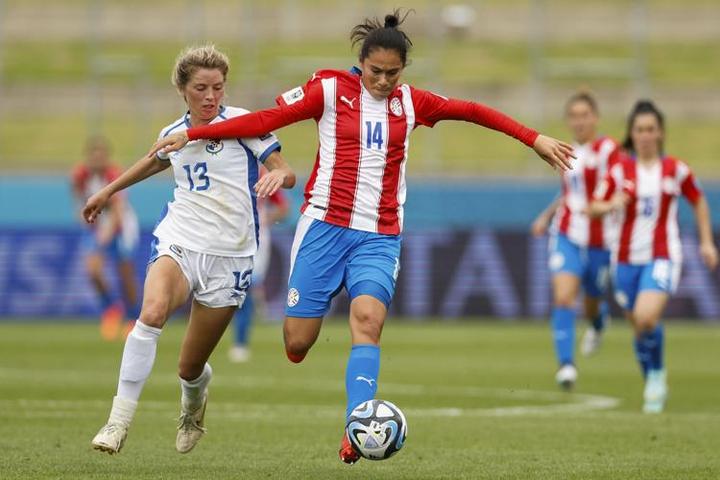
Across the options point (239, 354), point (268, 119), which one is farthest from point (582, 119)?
point (268, 119)

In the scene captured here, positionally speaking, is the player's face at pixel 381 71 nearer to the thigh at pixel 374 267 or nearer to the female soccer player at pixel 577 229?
the thigh at pixel 374 267

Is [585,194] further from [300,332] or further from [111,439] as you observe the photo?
[111,439]

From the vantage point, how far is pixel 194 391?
29.1ft

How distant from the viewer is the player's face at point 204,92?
8.34 metres

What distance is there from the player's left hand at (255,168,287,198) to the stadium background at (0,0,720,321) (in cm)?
1570

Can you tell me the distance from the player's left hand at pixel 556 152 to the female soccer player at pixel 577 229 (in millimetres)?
6166

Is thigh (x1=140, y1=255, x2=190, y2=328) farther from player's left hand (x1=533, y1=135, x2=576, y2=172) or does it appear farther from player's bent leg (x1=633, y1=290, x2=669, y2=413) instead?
player's bent leg (x1=633, y1=290, x2=669, y2=413)

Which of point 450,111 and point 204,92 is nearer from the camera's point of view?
point 450,111

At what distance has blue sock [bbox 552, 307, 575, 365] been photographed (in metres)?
14.0

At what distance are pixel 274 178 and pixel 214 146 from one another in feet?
2.40

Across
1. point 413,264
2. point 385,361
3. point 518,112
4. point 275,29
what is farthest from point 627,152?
point 275,29

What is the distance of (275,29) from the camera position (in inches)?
1168

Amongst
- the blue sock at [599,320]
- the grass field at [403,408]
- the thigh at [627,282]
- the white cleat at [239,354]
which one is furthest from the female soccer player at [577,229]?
the white cleat at [239,354]

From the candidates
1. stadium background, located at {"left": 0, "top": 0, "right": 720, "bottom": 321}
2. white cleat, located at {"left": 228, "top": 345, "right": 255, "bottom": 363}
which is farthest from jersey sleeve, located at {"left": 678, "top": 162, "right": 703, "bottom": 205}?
stadium background, located at {"left": 0, "top": 0, "right": 720, "bottom": 321}
